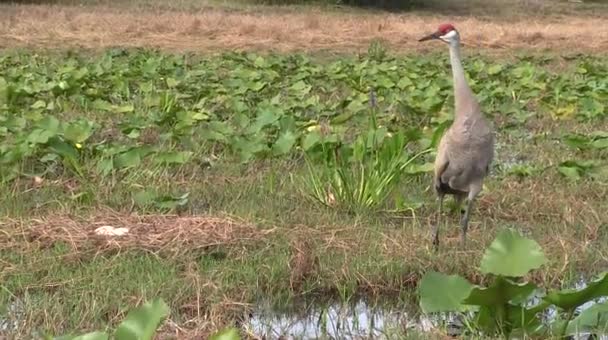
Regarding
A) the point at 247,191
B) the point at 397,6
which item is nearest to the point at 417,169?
the point at 247,191

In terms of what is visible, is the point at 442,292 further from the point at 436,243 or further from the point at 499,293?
the point at 436,243

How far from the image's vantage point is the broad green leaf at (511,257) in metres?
3.05

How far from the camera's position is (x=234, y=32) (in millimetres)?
16375

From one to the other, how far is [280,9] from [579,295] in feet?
62.5

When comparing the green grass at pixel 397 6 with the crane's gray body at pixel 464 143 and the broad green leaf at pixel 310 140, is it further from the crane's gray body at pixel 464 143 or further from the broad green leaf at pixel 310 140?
the crane's gray body at pixel 464 143

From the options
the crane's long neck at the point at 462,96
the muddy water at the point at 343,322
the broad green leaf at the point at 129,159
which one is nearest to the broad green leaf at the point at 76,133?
the broad green leaf at the point at 129,159

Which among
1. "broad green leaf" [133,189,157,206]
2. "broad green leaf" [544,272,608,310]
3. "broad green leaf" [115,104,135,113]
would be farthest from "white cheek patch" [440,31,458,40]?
"broad green leaf" [115,104,135,113]

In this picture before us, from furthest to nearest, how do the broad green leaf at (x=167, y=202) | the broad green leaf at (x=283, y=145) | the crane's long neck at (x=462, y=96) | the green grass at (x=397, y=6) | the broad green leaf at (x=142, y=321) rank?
the green grass at (x=397, y=6), the broad green leaf at (x=283, y=145), the broad green leaf at (x=167, y=202), the crane's long neck at (x=462, y=96), the broad green leaf at (x=142, y=321)

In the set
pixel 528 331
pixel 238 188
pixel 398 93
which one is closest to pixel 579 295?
pixel 528 331

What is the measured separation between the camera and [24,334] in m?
3.20

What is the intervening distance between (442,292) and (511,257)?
259 millimetres

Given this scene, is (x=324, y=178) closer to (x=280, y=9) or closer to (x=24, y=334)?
(x=24, y=334)

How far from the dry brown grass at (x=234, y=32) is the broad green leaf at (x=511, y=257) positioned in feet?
38.2

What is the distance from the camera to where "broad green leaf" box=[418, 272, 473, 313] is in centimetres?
315
